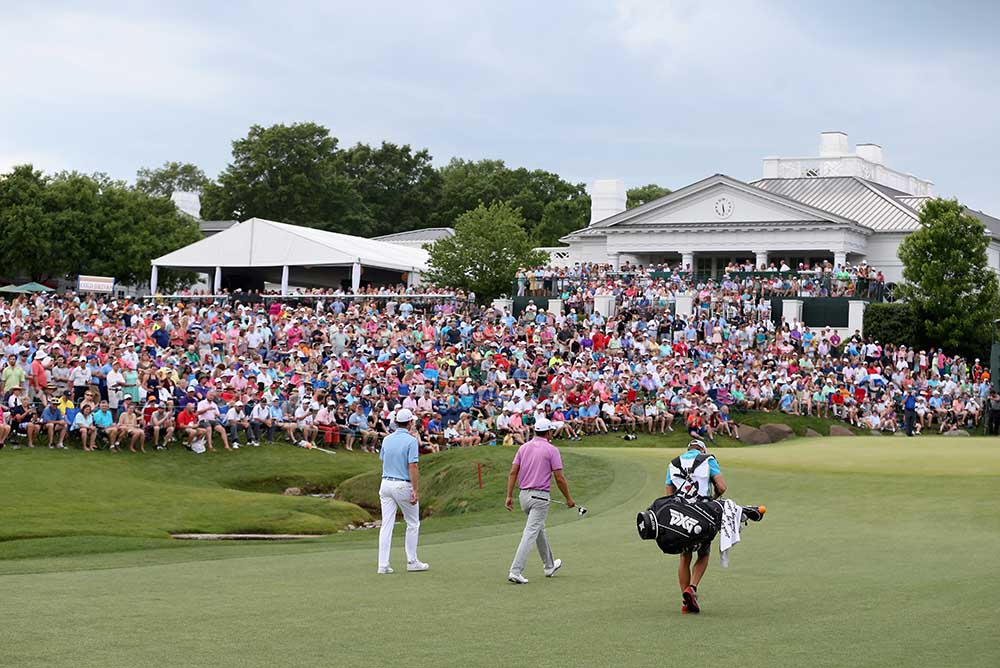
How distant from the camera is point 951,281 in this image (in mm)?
50844

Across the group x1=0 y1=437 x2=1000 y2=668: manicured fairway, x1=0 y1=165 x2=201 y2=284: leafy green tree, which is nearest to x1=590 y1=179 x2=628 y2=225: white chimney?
x1=0 y1=165 x2=201 y2=284: leafy green tree

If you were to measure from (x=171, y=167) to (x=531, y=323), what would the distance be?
11282 centimetres

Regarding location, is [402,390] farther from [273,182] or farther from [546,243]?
[273,182]

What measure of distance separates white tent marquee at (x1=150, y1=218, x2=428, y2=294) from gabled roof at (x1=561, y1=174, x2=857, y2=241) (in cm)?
1111

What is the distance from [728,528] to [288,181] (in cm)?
9170

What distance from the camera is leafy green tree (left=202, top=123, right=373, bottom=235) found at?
99.9 m

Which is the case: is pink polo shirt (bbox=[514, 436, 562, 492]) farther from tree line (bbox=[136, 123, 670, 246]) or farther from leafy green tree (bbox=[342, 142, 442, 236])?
leafy green tree (bbox=[342, 142, 442, 236])

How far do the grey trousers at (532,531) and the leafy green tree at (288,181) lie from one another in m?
87.6

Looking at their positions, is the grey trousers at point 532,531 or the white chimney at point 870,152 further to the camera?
the white chimney at point 870,152

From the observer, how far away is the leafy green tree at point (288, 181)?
328ft

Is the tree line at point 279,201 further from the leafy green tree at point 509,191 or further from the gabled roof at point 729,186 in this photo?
the gabled roof at point 729,186

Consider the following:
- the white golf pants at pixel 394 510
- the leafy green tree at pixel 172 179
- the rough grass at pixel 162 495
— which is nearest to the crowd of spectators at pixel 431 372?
the rough grass at pixel 162 495

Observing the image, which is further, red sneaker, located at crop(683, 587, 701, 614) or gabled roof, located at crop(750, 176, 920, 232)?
gabled roof, located at crop(750, 176, 920, 232)

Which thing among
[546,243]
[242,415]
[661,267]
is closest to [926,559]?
[242,415]
